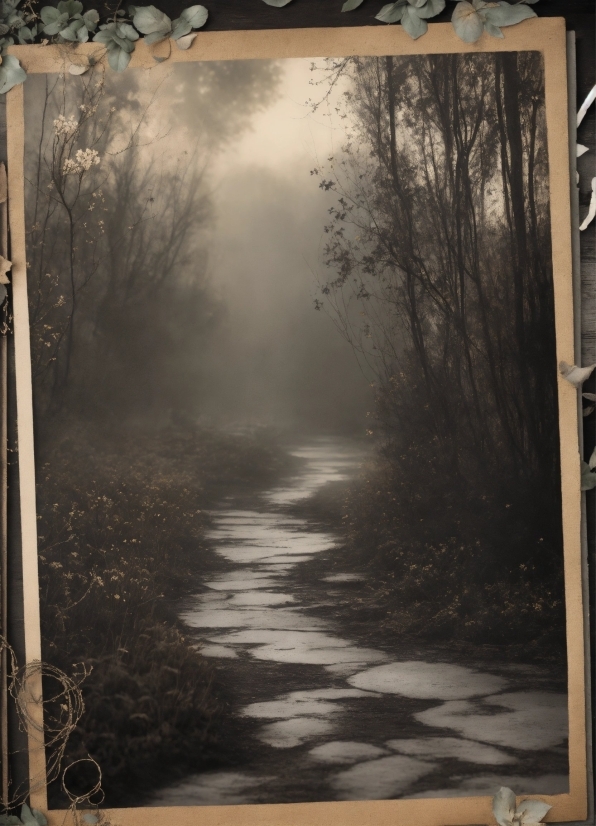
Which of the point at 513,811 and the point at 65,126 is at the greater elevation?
the point at 65,126

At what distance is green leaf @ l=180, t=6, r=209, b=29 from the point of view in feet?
5.65

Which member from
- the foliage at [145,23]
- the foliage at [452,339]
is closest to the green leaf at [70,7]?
the foliage at [145,23]

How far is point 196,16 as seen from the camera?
1723 mm

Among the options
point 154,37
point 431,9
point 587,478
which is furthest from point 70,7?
point 587,478

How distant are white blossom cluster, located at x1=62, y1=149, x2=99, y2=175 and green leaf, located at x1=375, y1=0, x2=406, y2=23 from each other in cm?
86

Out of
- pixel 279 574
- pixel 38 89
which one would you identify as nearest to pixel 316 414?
pixel 279 574

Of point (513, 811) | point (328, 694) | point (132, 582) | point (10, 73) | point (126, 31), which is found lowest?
point (513, 811)

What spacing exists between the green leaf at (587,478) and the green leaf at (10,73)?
6.14 ft

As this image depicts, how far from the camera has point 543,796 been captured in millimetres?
1730

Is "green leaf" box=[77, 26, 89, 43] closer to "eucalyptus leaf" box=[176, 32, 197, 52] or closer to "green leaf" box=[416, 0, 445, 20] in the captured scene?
"eucalyptus leaf" box=[176, 32, 197, 52]

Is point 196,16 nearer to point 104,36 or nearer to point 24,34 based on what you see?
point 104,36

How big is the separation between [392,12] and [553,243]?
0.77 metres

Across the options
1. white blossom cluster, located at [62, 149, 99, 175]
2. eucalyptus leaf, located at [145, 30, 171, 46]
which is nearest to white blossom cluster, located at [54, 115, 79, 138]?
white blossom cluster, located at [62, 149, 99, 175]

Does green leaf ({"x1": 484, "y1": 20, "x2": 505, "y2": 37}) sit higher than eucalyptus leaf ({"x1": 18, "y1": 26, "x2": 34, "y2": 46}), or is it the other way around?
eucalyptus leaf ({"x1": 18, "y1": 26, "x2": 34, "y2": 46})
